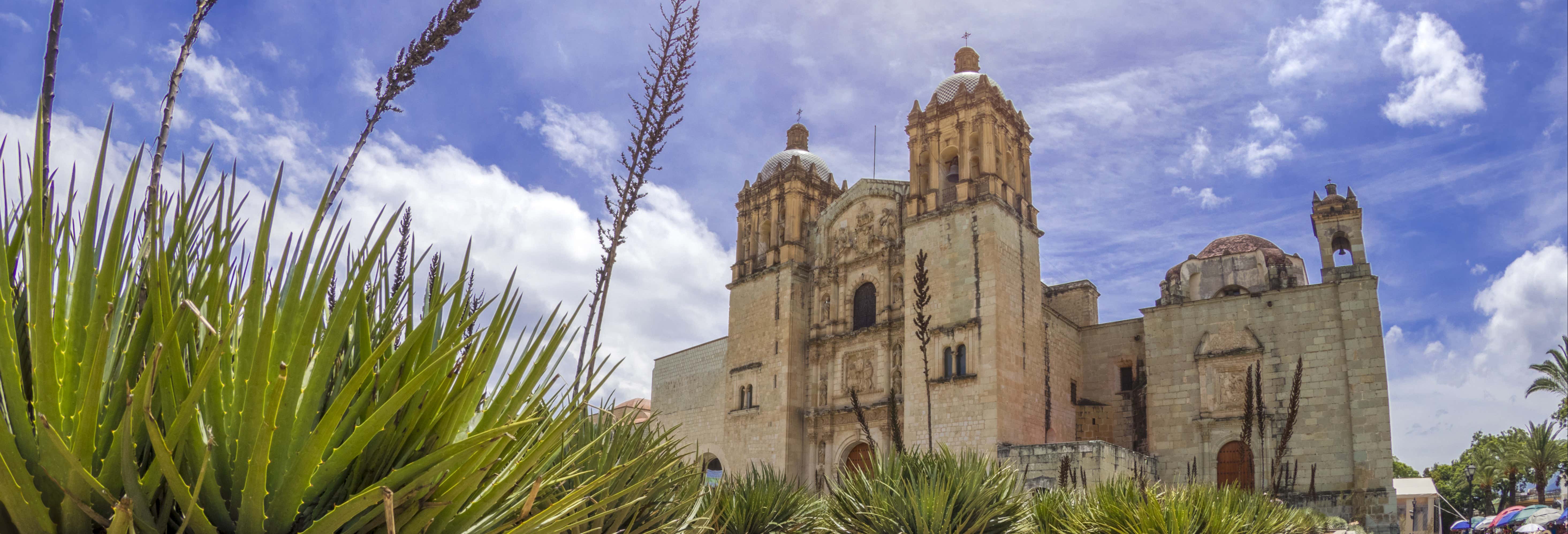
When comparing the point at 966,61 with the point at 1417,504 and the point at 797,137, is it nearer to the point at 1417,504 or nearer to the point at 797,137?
the point at 797,137

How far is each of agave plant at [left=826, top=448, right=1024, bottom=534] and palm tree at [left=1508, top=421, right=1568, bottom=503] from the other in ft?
95.9

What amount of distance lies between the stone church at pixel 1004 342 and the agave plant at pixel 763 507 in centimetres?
880

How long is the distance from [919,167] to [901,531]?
15933 millimetres

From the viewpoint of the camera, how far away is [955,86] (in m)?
20.4

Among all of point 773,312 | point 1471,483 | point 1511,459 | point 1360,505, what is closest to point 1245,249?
point 1360,505

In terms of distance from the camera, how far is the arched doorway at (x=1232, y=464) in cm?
1669

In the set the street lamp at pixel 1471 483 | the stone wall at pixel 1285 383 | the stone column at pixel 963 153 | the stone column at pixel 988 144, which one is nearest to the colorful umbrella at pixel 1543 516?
the stone wall at pixel 1285 383

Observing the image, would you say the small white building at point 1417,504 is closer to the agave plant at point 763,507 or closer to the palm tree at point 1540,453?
the palm tree at point 1540,453

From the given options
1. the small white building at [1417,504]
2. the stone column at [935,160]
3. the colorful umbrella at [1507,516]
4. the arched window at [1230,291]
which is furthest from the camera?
the small white building at [1417,504]

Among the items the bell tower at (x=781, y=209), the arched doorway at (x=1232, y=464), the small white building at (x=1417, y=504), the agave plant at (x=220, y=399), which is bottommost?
the small white building at (x=1417, y=504)

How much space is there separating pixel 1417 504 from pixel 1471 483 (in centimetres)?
732

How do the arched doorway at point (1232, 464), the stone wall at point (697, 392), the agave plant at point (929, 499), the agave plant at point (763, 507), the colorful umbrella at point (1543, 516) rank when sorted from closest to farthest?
the agave plant at point (929, 499) → the agave plant at point (763, 507) → the arched doorway at point (1232, 464) → the colorful umbrella at point (1543, 516) → the stone wall at point (697, 392)

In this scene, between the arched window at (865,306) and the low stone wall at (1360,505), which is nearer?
the low stone wall at (1360,505)

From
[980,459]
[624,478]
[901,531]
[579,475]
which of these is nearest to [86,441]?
[579,475]
